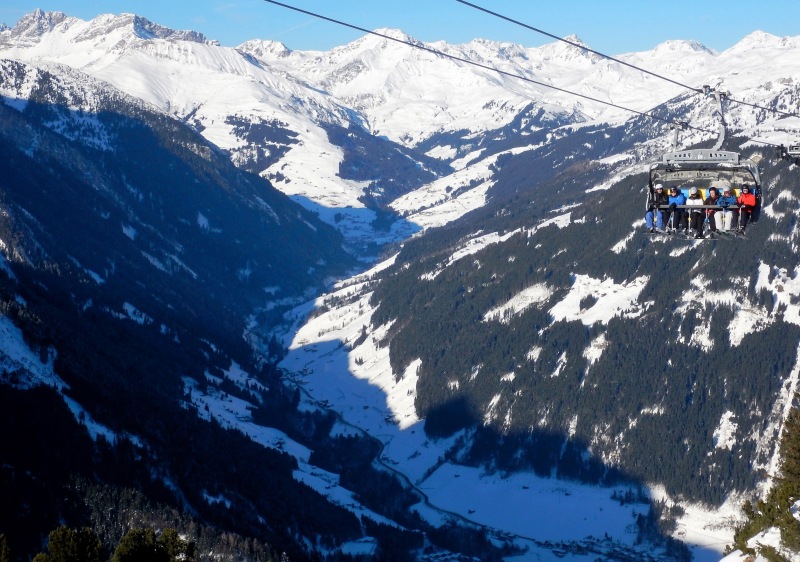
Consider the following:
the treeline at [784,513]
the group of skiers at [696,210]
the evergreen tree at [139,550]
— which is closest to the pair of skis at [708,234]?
the group of skiers at [696,210]

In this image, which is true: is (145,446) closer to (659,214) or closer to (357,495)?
(357,495)

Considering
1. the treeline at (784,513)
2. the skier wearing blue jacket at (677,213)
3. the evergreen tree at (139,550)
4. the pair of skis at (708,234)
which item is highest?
the skier wearing blue jacket at (677,213)

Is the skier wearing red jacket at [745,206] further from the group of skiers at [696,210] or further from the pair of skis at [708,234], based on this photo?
the pair of skis at [708,234]

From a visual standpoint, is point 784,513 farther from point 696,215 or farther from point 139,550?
point 139,550

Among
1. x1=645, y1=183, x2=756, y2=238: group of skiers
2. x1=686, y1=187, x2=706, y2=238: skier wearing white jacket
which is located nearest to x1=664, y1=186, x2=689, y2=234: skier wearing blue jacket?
x1=645, y1=183, x2=756, y2=238: group of skiers

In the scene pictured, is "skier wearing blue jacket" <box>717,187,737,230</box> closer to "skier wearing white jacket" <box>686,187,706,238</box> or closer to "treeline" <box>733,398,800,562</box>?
"skier wearing white jacket" <box>686,187,706,238</box>

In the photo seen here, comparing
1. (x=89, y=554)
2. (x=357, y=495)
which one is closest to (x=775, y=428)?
(x=357, y=495)

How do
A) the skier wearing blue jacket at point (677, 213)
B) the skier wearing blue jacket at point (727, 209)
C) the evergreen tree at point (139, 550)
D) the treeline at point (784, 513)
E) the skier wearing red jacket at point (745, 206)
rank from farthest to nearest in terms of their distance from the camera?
the skier wearing blue jacket at point (677, 213), the skier wearing blue jacket at point (727, 209), the skier wearing red jacket at point (745, 206), the evergreen tree at point (139, 550), the treeline at point (784, 513)
